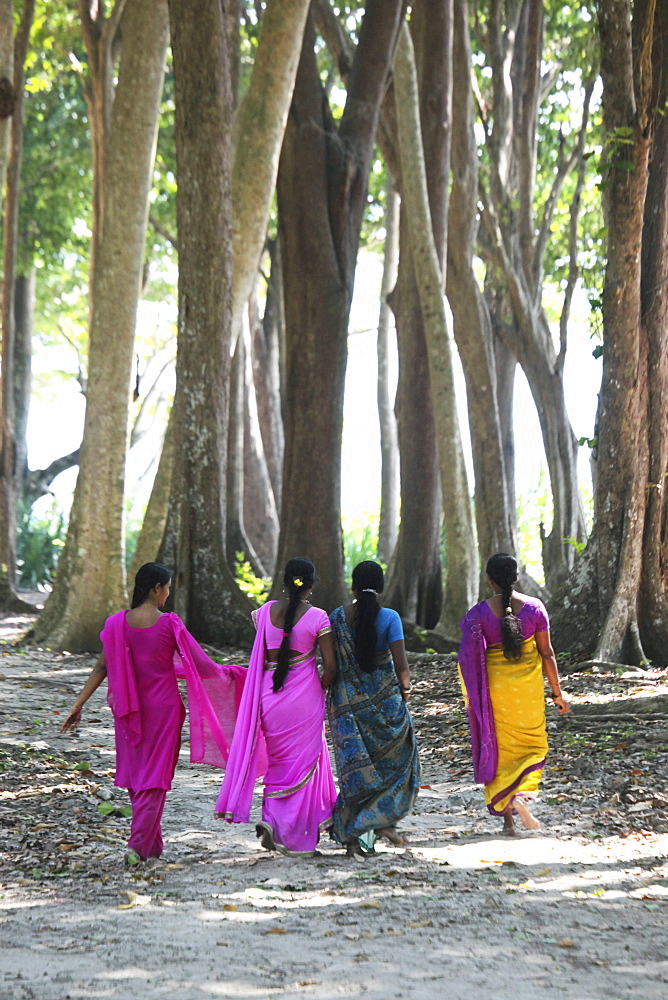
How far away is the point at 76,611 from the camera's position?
1150 centimetres

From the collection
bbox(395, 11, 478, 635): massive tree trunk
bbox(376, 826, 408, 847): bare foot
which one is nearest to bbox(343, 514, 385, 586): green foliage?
bbox(395, 11, 478, 635): massive tree trunk

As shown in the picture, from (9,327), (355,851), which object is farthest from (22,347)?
(355,851)

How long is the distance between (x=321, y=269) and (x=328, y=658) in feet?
25.1

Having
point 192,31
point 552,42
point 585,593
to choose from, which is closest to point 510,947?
point 585,593

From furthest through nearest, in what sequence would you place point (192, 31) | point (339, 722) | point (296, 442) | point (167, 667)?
point (296, 442), point (192, 31), point (339, 722), point (167, 667)

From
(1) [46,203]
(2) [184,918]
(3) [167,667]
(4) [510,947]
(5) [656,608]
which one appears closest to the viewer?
(4) [510,947]

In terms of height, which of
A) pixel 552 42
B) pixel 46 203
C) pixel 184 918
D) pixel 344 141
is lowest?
pixel 184 918

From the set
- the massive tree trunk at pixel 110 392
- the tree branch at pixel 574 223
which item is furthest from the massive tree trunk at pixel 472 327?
the massive tree trunk at pixel 110 392

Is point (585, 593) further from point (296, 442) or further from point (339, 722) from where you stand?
point (339, 722)

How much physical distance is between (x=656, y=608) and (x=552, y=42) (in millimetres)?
12187

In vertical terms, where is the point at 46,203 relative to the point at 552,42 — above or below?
below

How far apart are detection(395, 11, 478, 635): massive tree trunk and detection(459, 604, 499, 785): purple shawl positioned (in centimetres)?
637

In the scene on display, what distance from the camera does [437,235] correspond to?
534 inches

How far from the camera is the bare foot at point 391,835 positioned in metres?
5.59
